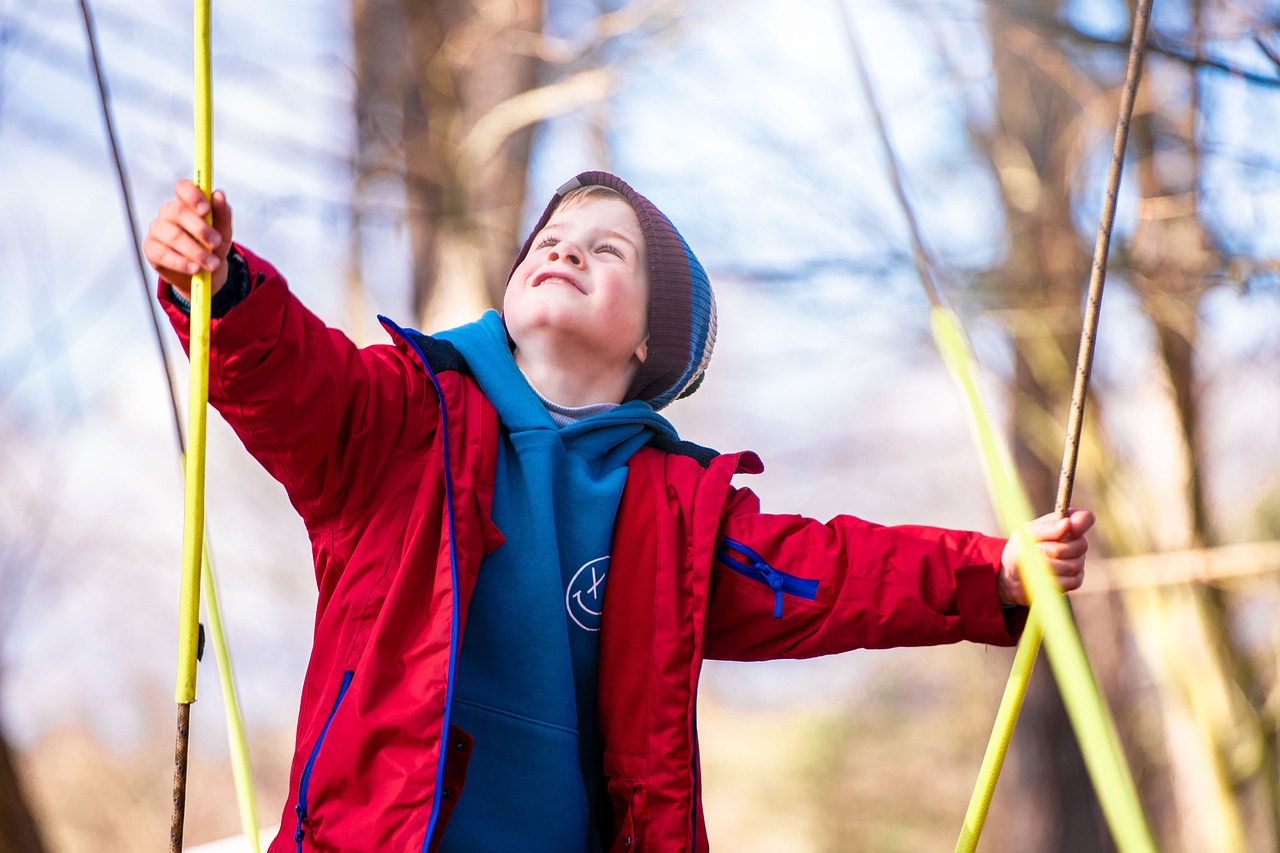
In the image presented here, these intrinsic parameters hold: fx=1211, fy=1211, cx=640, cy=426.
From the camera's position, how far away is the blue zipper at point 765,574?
1586 mm

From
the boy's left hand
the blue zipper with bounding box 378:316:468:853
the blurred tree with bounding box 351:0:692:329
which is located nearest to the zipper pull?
the boy's left hand

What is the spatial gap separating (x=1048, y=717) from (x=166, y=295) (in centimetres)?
437

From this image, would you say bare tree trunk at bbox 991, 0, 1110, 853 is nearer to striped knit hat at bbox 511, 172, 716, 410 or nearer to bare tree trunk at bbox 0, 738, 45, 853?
striped knit hat at bbox 511, 172, 716, 410

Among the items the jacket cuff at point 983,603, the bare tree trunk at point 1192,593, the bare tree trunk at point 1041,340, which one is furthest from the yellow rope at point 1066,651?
the bare tree trunk at point 1041,340

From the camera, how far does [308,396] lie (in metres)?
1.32

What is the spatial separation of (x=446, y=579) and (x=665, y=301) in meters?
0.58

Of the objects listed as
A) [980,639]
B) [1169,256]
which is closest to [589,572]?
[980,639]

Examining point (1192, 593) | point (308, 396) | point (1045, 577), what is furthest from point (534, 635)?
point (1192, 593)

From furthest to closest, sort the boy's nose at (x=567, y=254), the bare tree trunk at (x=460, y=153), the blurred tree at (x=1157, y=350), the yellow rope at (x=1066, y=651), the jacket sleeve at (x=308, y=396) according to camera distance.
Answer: the bare tree trunk at (x=460, y=153) < the blurred tree at (x=1157, y=350) < the boy's nose at (x=567, y=254) < the jacket sleeve at (x=308, y=396) < the yellow rope at (x=1066, y=651)

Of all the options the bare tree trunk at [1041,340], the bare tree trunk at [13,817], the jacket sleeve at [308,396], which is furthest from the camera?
the bare tree trunk at [1041,340]

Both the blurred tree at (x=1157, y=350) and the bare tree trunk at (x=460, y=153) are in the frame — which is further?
the bare tree trunk at (x=460, y=153)

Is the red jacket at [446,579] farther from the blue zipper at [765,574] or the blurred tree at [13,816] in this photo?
the blurred tree at [13,816]

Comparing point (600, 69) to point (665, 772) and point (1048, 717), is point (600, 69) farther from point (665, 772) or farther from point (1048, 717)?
point (665, 772)

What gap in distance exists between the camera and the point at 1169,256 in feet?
12.3
